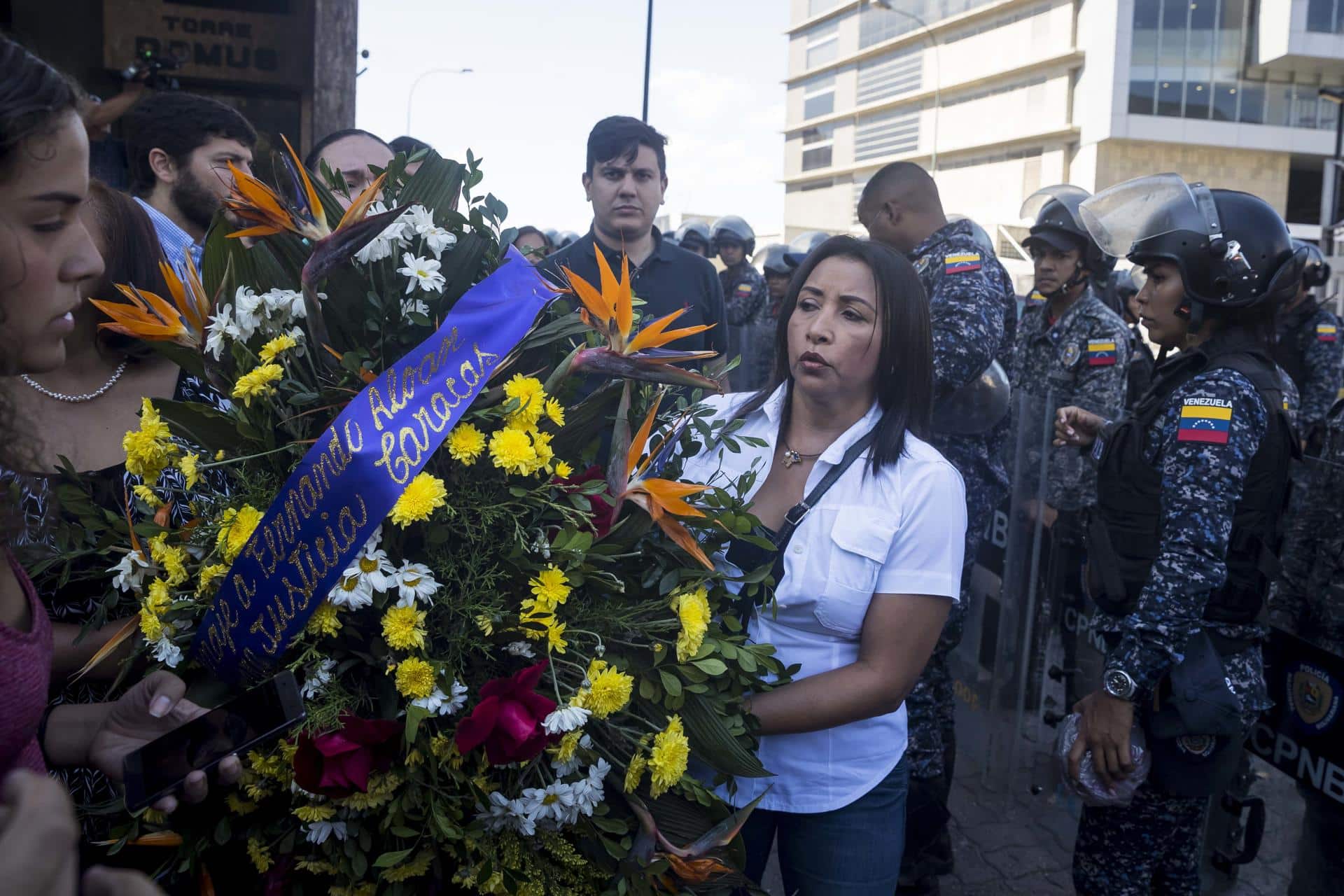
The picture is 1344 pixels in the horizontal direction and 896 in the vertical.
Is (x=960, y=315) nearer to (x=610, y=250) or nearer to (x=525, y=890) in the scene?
(x=610, y=250)

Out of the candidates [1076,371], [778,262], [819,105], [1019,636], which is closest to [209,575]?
[1019,636]

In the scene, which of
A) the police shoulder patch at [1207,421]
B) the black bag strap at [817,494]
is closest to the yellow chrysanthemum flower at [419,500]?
the black bag strap at [817,494]

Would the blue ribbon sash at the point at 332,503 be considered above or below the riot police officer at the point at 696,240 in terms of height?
below

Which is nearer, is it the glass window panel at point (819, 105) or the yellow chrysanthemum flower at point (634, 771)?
the yellow chrysanthemum flower at point (634, 771)

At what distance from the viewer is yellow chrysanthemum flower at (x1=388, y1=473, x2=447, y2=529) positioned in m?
1.30

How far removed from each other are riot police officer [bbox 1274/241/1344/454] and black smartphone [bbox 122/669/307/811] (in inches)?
275

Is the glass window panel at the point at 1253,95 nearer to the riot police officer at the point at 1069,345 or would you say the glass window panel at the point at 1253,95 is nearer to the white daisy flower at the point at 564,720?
the riot police officer at the point at 1069,345

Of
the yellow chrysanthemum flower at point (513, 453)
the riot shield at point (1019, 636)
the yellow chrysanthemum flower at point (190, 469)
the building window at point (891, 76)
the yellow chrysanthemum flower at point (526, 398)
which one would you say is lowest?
the riot shield at point (1019, 636)

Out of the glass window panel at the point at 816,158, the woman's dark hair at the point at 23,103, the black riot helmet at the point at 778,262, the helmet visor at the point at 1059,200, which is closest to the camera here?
the woman's dark hair at the point at 23,103

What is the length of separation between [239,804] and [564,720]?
0.48 metres

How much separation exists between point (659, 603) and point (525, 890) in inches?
17.1

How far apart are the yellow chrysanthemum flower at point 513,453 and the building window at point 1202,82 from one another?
43555 millimetres

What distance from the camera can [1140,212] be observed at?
2979 millimetres

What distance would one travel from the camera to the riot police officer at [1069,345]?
4.55m
